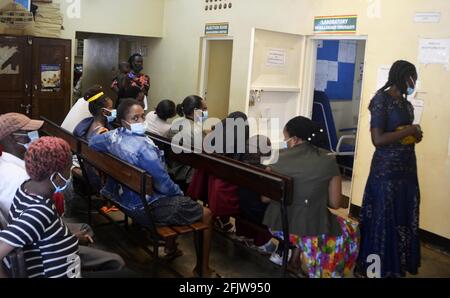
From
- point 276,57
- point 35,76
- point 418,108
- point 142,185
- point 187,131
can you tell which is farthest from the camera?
point 35,76

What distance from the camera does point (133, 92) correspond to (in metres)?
5.50

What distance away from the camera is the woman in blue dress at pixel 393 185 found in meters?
2.76

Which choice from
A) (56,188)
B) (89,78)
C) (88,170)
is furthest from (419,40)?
(89,78)

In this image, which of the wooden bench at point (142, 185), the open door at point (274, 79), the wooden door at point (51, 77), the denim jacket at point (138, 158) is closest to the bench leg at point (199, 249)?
the wooden bench at point (142, 185)

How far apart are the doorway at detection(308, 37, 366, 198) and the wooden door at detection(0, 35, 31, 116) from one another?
3651 millimetres

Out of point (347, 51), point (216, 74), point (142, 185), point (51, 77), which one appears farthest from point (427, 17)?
point (51, 77)

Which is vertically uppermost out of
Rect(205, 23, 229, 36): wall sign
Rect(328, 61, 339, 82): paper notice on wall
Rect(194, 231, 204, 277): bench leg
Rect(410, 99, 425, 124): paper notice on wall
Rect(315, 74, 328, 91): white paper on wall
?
Rect(205, 23, 229, 36): wall sign

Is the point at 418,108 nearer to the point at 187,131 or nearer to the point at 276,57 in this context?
the point at 276,57

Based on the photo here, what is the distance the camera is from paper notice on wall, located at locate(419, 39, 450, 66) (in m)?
3.65

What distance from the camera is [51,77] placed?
19.5 feet

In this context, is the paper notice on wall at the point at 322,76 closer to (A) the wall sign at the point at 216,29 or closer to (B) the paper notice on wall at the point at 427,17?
(A) the wall sign at the point at 216,29

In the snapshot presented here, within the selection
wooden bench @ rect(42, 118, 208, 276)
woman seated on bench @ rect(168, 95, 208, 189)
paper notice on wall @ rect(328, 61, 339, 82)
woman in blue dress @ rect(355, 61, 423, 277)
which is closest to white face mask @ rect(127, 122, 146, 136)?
wooden bench @ rect(42, 118, 208, 276)

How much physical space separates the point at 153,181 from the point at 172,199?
0.52ft

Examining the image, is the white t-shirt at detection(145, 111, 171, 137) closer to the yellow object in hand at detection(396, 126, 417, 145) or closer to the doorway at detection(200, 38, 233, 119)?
the yellow object in hand at detection(396, 126, 417, 145)
